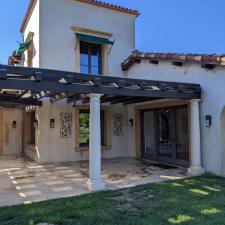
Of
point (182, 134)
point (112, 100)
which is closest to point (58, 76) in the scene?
point (112, 100)

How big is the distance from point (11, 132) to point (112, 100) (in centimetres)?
841

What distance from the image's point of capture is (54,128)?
1428 cm

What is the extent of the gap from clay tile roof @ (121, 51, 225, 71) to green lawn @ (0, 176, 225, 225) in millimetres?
4699

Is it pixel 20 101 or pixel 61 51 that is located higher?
pixel 61 51

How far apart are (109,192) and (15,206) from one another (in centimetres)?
285

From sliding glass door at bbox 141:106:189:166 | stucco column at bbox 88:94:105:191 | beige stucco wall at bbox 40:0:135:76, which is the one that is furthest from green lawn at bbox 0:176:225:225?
beige stucco wall at bbox 40:0:135:76

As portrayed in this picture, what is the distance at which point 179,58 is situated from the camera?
11.9 metres

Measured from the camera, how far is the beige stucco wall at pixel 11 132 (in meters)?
17.9

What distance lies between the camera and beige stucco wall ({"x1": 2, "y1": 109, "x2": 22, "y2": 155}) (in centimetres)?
1791

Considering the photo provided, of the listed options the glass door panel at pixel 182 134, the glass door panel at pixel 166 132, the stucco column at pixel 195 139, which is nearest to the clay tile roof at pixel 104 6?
the glass door panel at pixel 166 132

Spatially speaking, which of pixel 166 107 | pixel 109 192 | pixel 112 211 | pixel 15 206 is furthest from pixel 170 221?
pixel 166 107

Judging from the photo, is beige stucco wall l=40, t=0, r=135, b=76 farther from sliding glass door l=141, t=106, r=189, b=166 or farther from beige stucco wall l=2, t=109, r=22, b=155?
beige stucco wall l=2, t=109, r=22, b=155

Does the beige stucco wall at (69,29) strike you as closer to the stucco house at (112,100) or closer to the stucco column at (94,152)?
the stucco house at (112,100)

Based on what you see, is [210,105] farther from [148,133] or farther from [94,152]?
[94,152]
